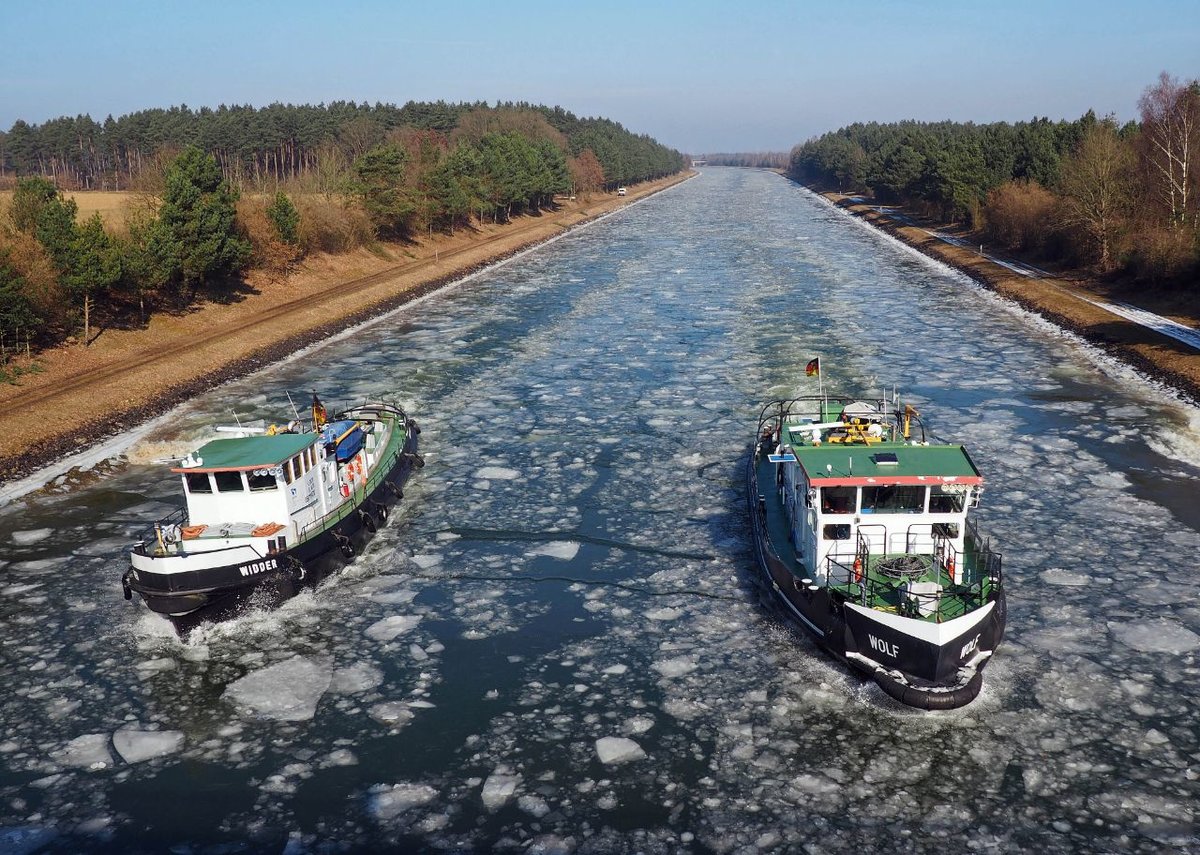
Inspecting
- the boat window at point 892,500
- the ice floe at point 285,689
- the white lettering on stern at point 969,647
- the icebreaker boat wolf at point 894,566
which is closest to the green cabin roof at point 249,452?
the ice floe at point 285,689

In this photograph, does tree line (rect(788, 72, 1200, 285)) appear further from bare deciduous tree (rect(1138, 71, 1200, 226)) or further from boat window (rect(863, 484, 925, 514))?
boat window (rect(863, 484, 925, 514))

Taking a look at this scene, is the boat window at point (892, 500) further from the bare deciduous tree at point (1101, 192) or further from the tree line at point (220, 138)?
the tree line at point (220, 138)

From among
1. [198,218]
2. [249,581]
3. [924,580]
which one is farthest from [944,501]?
[198,218]

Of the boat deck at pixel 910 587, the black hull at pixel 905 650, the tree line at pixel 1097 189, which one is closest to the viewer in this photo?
the black hull at pixel 905 650

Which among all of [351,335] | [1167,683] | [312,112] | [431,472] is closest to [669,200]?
[312,112]

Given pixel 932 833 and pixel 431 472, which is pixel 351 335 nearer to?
pixel 431 472

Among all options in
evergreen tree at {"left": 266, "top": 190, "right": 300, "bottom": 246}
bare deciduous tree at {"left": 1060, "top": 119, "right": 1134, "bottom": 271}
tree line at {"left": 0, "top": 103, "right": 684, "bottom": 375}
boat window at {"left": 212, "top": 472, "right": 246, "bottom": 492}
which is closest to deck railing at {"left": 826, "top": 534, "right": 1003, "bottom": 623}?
boat window at {"left": 212, "top": 472, "right": 246, "bottom": 492}
